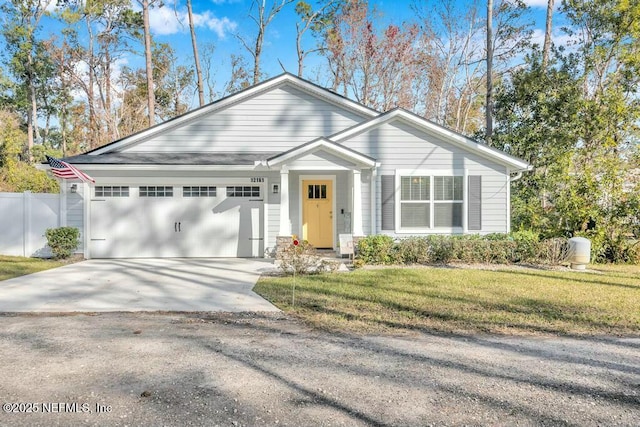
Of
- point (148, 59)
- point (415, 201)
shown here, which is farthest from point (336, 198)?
point (148, 59)

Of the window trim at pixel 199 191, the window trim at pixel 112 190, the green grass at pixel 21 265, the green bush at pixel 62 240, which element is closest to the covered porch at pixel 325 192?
the window trim at pixel 199 191

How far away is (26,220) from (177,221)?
425 cm

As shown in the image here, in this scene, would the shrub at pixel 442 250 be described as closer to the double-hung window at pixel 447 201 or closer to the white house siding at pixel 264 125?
the double-hung window at pixel 447 201

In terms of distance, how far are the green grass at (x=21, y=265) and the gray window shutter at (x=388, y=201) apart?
8.44 meters

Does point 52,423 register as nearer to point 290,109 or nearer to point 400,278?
point 400,278

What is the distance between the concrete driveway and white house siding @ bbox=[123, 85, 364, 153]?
13.0ft

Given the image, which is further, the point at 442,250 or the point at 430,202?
the point at 430,202

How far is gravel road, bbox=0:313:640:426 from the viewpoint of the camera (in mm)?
2912

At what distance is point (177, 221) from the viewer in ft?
38.3

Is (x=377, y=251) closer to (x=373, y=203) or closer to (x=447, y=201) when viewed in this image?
(x=373, y=203)

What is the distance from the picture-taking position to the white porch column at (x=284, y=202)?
11086 millimetres

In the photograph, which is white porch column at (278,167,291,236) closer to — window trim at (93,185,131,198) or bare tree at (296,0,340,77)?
window trim at (93,185,131,198)

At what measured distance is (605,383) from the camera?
11.4 feet

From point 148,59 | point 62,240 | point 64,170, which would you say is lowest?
point 62,240
